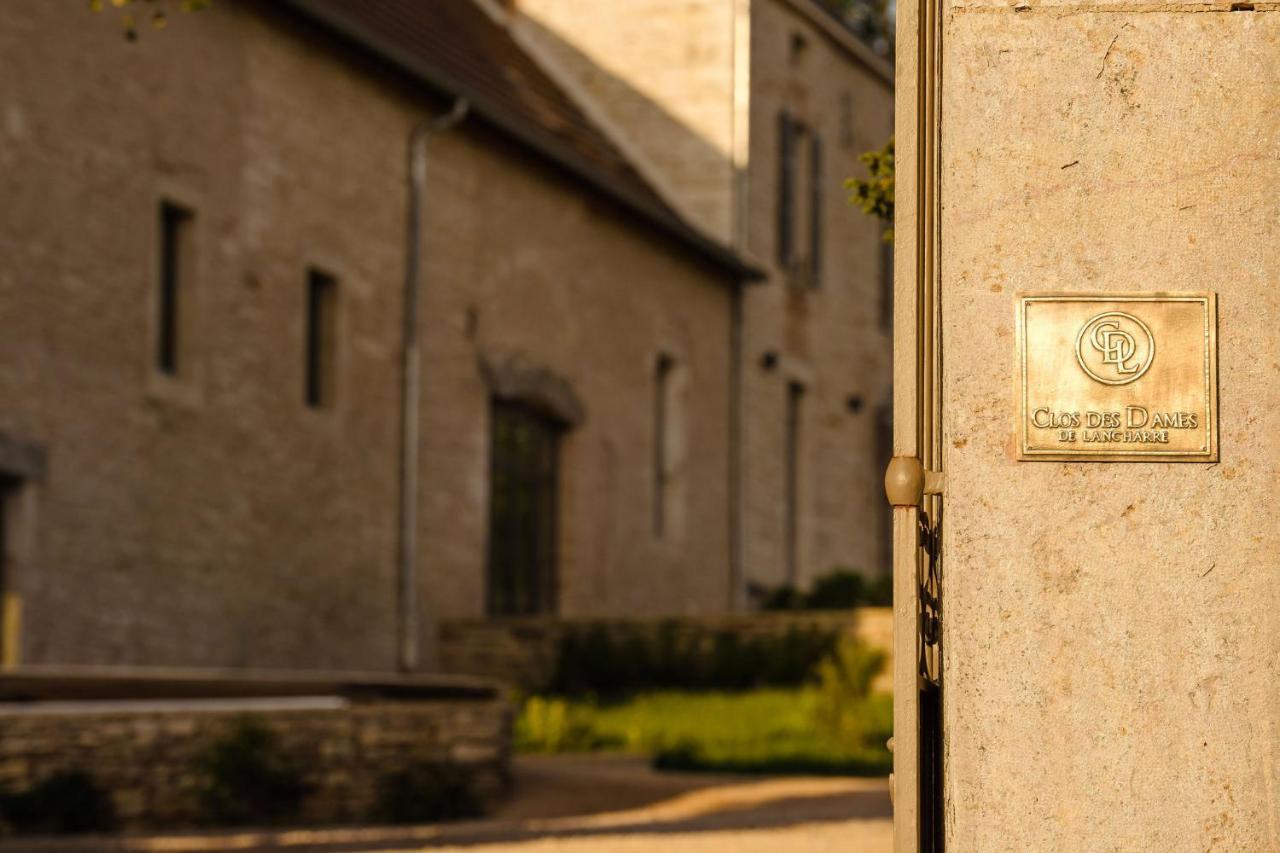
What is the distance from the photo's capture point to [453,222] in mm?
22875

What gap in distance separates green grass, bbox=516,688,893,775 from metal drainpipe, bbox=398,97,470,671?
149 cm

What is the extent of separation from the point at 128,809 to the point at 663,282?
50.4ft

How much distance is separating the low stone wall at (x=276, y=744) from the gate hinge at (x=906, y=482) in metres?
8.92

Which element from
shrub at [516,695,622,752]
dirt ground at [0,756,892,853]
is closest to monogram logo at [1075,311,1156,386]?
dirt ground at [0,756,892,853]

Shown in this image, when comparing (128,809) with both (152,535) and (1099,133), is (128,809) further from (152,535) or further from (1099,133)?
(1099,133)

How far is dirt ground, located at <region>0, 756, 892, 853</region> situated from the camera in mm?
12047

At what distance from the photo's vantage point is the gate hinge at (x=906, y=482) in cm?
508

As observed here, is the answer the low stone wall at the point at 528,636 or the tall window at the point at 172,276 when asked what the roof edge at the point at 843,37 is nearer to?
the low stone wall at the point at 528,636

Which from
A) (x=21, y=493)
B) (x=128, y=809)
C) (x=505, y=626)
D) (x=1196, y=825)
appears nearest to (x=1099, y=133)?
(x=1196, y=825)

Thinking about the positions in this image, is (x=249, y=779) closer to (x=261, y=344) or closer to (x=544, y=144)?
(x=261, y=344)

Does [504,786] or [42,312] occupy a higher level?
[42,312]

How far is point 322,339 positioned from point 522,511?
4.38 meters

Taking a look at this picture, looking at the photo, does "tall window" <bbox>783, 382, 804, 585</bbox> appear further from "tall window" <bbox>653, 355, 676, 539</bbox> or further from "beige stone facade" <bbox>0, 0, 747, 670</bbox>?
"beige stone facade" <bbox>0, 0, 747, 670</bbox>

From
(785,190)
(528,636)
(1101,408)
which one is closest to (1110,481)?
(1101,408)
